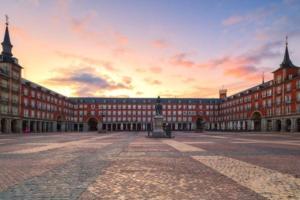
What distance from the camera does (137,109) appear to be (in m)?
142

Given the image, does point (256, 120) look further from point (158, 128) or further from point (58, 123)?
point (58, 123)

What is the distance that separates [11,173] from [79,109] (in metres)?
126

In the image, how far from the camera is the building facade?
66938mm

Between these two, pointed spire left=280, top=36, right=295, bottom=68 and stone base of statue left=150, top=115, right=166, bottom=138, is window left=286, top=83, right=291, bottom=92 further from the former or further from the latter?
stone base of statue left=150, top=115, right=166, bottom=138

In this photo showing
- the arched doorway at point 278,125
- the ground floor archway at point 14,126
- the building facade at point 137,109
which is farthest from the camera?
the arched doorway at point 278,125

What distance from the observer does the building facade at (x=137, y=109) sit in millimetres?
66938

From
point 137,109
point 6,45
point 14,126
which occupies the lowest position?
point 14,126

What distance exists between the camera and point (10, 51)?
2648 inches

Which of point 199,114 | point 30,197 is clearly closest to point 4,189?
point 30,197

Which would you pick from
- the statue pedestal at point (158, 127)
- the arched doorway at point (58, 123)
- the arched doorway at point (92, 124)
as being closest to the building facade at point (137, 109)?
the arched doorway at point (92, 124)

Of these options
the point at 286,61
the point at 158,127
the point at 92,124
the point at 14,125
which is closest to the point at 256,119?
the point at 286,61

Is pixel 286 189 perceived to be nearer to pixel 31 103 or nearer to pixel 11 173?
pixel 11 173

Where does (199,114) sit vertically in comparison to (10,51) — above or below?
below

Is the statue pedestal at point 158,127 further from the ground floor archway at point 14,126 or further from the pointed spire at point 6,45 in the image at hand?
the pointed spire at point 6,45
